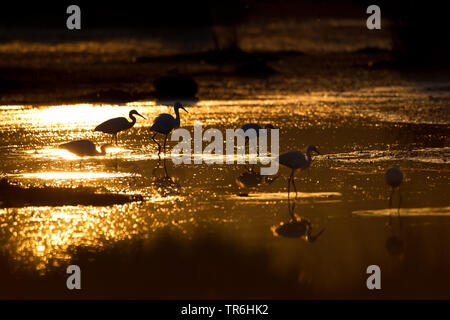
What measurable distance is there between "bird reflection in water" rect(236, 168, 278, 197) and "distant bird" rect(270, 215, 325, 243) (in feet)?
5.66

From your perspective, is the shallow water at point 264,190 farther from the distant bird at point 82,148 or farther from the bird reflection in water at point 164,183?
the distant bird at point 82,148

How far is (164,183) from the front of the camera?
1321cm

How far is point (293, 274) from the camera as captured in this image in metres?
8.85

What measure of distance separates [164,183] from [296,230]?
3319mm

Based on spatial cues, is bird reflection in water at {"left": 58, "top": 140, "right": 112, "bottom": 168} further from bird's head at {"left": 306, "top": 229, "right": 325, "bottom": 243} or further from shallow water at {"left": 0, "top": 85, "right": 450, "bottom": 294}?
Result: bird's head at {"left": 306, "top": 229, "right": 325, "bottom": 243}

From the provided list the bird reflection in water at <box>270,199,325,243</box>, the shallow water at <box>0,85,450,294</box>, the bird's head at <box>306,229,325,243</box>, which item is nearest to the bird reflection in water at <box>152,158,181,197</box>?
the shallow water at <box>0,85,450,294</box>

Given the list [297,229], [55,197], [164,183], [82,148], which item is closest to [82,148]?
[82,148]

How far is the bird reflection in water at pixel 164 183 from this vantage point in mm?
12578

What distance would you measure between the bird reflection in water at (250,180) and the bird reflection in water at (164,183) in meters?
0.91

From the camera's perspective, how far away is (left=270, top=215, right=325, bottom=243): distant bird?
10.2 metres

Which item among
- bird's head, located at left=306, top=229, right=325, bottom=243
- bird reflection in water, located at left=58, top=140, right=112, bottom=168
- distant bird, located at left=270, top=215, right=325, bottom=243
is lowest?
bird's head, located at left=306, top=229, right=325, bottom=243

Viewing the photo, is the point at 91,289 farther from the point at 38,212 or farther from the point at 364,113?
the point at 364,113

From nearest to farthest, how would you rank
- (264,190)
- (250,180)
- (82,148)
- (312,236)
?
(312,236), (264,190), (250,180), (82,148)

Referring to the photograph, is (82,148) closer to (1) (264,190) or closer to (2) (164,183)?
(2) (164,183)
